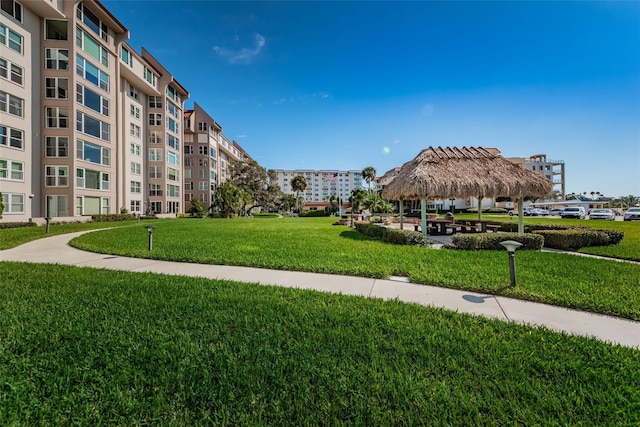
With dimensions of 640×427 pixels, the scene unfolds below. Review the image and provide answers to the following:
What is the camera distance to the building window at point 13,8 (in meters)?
19.4

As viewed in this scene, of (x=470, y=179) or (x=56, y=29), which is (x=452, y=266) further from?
(x=56, y=29)

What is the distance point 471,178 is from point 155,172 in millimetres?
38835

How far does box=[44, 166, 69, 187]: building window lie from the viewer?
22547mm

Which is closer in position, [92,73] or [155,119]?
[92,73]

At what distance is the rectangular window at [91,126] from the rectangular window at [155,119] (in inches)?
410

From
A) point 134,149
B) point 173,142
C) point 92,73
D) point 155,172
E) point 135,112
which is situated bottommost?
point 155,172

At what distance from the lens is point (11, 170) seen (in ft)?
65.0

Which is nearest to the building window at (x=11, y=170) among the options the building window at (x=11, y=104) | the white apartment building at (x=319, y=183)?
the building window at (x=11, y=104)

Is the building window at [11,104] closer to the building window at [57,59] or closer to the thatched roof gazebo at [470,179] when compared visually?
the building window at [57,59]

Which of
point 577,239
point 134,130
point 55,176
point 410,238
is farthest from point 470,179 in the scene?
point 134,130

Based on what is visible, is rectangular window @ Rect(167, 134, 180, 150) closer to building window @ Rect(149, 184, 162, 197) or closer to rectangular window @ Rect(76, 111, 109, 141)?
building window @ Rect(149, 184, 162, 197)

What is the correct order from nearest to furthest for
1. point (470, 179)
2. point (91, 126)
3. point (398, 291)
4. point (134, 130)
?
1. point (398, 291)
2. point (470, 179)
3. point (91, 126)
4. point (134, 130)

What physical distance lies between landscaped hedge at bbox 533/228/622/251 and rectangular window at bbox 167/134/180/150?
43037mm

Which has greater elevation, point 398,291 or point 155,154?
point 155,154
